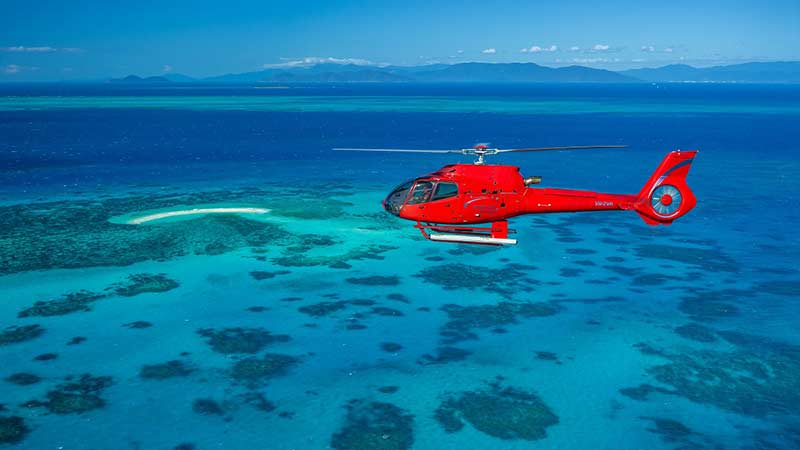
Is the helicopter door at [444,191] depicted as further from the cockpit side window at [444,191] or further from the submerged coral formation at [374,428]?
the submerged coral formation at [374,428]

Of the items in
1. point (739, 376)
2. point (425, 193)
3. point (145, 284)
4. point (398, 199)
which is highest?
point (425, 193)

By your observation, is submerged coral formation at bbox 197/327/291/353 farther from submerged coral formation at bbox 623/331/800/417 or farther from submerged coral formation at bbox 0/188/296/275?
submerged coral formation at bbox 623/331/800/417

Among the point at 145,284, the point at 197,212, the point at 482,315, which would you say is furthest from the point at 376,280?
the point at 197,212

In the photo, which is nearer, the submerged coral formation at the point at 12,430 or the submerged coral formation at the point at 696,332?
the submerged coral formation at the point at 12,430

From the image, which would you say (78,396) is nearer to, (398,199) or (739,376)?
(398,199)

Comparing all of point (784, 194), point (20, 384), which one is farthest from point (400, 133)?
point (20, 384)

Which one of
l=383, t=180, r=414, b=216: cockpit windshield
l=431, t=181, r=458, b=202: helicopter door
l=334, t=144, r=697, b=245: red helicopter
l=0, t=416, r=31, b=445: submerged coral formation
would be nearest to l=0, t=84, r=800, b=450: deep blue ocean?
l=0, t=416, r=31, b=445: submerged coral formation

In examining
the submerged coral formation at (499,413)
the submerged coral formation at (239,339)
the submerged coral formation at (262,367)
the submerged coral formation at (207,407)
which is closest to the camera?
the submerged coral formation at (499,413)

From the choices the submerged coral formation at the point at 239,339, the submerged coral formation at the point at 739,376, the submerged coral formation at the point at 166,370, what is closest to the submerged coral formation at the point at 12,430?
the submerged coral formation at the point at 166,370
